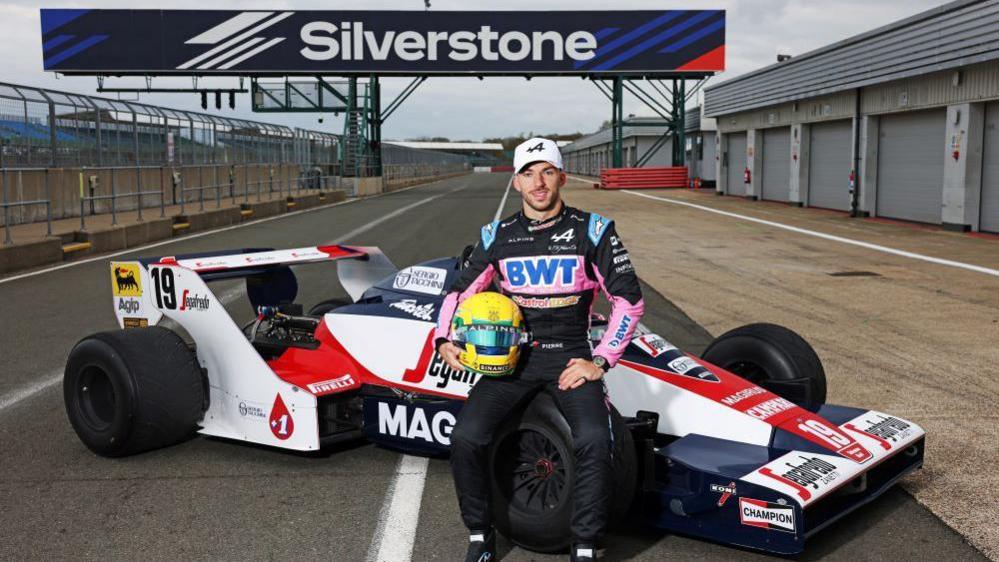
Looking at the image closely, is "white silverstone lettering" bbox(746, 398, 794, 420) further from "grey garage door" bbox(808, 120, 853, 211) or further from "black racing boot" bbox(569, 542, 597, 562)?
"grey garage door" bbox(808, 120, 853, 211)

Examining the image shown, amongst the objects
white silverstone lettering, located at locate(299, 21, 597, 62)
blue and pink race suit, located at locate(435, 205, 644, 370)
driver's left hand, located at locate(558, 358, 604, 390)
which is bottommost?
driver's left hand, located at locate(558, 358, 604, 390)

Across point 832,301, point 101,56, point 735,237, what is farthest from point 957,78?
point 101,56

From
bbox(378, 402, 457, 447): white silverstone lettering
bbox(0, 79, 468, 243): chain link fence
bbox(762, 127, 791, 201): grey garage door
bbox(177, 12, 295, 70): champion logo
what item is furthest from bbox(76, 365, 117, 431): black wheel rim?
bbox(177, 12, 295, 70): champion logo

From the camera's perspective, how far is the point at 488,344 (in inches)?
145

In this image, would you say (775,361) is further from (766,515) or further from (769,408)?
(766,515)

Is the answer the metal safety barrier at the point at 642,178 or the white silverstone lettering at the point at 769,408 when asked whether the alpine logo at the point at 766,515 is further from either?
the metal safety barrier at the point at 642,178

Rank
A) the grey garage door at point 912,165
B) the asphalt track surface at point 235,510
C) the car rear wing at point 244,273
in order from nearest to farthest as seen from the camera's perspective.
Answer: the asphalt track surface at point 235,510 → the car rear wing at point 244,273 → the grey garage door at point 912,165

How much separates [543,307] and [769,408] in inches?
46.4

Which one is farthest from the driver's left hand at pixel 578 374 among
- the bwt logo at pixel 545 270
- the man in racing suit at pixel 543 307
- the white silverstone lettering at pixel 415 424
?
the white silverstone lettering at pixel 415 424

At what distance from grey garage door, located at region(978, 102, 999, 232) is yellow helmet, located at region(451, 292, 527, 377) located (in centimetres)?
1827

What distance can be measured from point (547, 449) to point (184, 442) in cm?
253

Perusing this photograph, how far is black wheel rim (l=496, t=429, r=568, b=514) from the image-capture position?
3770mm

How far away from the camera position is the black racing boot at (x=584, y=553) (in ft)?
11.4

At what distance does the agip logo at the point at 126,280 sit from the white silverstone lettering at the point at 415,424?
1.85 m
